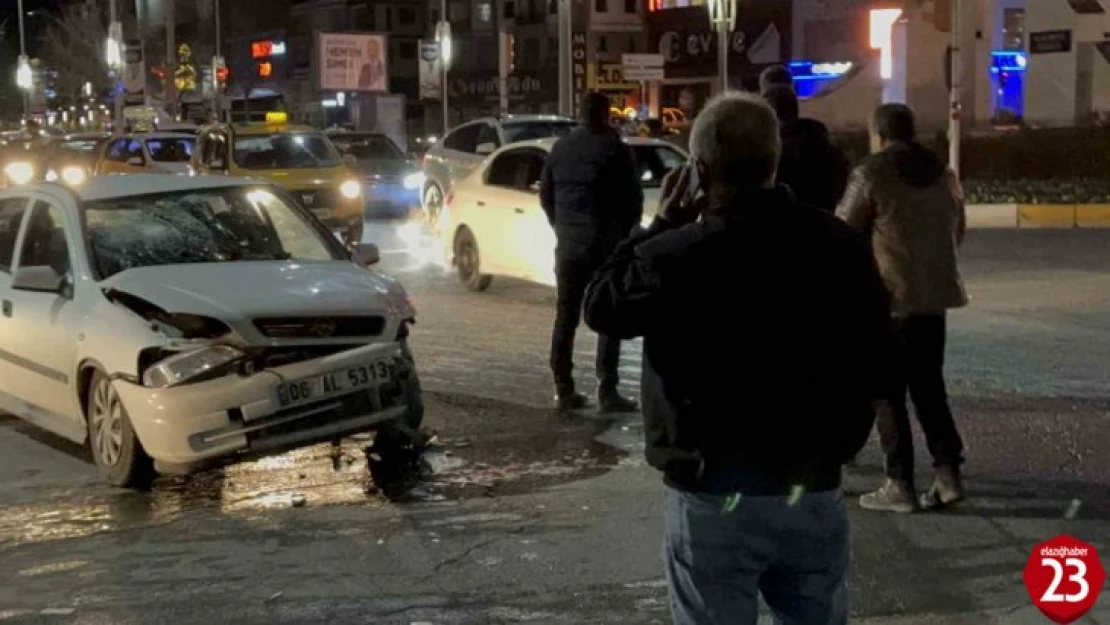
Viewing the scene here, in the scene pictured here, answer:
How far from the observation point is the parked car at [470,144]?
1973 cm

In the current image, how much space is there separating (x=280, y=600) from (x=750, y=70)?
131 ft

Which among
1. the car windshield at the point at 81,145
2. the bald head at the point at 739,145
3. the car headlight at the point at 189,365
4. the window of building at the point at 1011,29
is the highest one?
the window of building at the point at 1011,29

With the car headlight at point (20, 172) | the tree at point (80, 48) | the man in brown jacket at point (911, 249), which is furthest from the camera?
the tree at point (80, 48)

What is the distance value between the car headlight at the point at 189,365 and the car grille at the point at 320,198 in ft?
40.0

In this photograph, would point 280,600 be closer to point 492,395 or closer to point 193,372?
point 193,372

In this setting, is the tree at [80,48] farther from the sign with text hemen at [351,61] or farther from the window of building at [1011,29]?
the window of building at [1011,29]

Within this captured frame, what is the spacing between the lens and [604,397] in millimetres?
8727

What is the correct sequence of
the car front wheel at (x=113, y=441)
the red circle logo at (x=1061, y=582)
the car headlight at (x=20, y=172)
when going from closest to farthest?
the red circle logo at (x=1061, y=582), the car front wheel at (x=113, y=441), the car headlight at (x=20, y=172)

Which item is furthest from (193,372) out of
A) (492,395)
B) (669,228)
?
(669,228)

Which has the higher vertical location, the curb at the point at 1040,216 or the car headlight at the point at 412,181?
the car headlight at the point at 412,181

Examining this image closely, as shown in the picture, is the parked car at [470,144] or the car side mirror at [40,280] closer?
the car side mirror at [40,280]

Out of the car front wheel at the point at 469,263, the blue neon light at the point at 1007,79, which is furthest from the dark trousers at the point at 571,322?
the blue neon light at the point at 1007,79

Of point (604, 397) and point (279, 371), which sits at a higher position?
point (279, 371)

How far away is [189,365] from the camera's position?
6.82 meters
